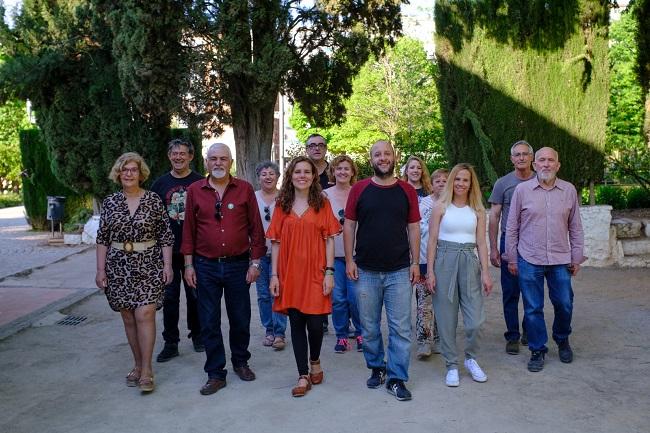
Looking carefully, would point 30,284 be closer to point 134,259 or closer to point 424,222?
point 134,259

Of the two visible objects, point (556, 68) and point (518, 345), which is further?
point (556, 68)

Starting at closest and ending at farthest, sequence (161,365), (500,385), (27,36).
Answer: (500,385) < (161,365) < (27,36)

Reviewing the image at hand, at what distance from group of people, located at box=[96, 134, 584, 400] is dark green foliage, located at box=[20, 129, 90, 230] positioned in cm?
→ 1153

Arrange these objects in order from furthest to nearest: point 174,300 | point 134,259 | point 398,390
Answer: point 174,300 < point 134,259 < point 398,390

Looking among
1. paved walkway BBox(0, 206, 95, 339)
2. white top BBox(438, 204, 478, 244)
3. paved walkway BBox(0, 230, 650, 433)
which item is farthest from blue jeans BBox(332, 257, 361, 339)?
paved walkway BBox(0, 206, 95, 339)

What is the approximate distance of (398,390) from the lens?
4.22 metres

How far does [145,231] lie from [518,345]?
322 centimetres

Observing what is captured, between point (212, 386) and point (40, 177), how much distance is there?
12.9m

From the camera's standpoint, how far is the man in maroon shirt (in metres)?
4.54

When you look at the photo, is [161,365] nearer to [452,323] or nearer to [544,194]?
[452,323]

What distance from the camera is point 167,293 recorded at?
207 inches

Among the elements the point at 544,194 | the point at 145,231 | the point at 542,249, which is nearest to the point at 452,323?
the point at 542,249

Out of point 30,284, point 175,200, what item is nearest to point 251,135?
point 30,284

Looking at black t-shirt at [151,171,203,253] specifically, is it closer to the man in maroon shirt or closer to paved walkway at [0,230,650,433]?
the man in maroon shirt
